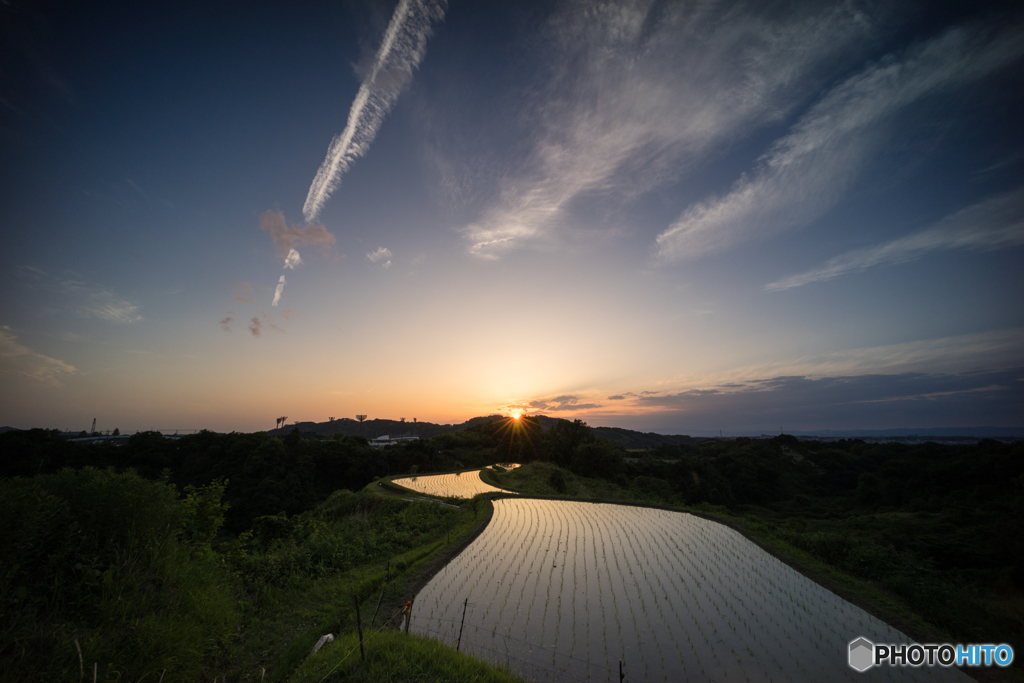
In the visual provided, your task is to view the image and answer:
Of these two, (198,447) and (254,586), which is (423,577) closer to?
(254,586)

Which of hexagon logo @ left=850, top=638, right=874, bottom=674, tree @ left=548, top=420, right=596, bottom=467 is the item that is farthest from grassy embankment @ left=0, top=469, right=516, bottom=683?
tree @ left=548, top=420, right=596, bottom=467

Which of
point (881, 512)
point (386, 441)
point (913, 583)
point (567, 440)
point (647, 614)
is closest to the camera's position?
point (647, 614)

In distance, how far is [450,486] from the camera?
33.9 m

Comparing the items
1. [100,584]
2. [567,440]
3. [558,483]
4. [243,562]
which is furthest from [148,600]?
[567,440]

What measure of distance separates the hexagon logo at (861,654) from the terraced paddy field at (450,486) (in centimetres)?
2376

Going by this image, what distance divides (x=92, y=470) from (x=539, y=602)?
10.7 metres

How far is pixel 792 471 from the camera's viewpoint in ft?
230

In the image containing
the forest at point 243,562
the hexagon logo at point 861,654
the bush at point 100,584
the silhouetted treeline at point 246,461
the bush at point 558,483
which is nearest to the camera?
the bush at point 100,584

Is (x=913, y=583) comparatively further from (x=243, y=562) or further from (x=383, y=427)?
(x=383, y=427)

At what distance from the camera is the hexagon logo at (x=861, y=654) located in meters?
7.57

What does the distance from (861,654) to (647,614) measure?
4.49 meters

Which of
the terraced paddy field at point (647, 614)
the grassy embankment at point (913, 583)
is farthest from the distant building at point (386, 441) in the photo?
the grassy embankment at point (913, 583)

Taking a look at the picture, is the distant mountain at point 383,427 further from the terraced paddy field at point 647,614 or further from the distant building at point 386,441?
the terraced paddy field at point 647,614

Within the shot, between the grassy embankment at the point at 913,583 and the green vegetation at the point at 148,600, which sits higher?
the green vegetation at the point at 148,600
